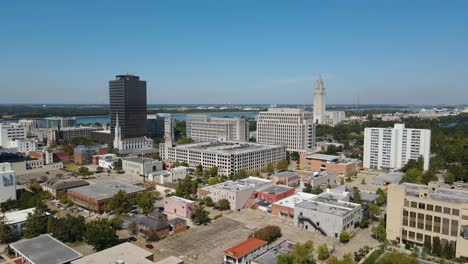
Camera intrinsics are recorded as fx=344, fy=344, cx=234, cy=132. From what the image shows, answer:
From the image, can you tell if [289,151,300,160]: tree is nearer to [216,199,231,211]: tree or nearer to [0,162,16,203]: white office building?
[216,199,231,211]: tree

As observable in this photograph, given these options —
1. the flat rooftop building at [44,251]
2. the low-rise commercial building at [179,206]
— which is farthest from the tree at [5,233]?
the low-rise commercial building at [179,206]

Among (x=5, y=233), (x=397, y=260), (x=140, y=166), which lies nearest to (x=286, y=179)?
(x=140, y=166)

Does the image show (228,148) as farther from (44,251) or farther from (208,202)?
(44,251)

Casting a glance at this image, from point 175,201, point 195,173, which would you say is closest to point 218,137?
point 195,173

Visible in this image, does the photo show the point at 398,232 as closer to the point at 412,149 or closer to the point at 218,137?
the point at 412,149

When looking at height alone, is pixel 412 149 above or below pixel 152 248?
above
